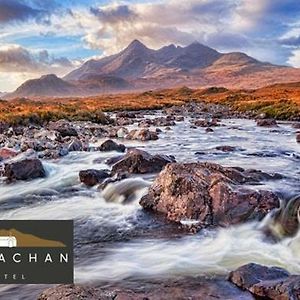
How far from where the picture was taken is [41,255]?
5305mm

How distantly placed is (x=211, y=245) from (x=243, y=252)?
0.70 meters

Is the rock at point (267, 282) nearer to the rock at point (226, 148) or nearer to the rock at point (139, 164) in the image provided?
the rock at point (139, 164)

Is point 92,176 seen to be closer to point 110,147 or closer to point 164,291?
point 110,147

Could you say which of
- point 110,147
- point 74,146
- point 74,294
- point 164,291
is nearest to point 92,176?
point 110,147

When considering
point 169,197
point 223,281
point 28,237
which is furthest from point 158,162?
point 28,237

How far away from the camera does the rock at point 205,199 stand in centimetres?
1214

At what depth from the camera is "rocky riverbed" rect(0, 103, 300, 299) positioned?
27.2 ft

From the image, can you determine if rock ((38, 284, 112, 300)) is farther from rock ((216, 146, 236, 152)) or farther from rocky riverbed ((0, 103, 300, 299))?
rock ((216, 146, 236, 152))

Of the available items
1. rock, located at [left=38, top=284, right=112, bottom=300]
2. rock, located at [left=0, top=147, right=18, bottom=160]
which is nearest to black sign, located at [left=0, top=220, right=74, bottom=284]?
rock, located at [left=38, top=284, right=112, bottom=300]

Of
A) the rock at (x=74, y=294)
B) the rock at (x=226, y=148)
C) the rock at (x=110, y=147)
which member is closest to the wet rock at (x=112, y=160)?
the rock at (x=110, y=147)

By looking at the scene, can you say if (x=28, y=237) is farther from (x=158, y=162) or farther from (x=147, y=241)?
(x=158, y=162)

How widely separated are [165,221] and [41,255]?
23.9 ft

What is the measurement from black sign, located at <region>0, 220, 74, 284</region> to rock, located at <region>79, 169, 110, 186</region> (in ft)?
36.4

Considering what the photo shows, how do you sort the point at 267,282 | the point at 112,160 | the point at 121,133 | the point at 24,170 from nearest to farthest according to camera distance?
the point at 267,282, the point at 24,170, the point at 112,160, the point at 121,133
